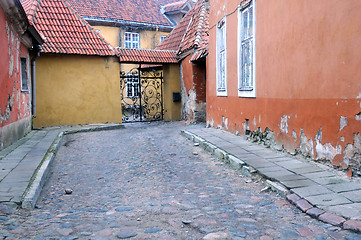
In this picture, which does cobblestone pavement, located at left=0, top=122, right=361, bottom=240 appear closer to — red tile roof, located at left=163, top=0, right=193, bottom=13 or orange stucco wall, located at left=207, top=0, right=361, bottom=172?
orange stucco wall, located at left=207, top=0, right=361, bottom=172

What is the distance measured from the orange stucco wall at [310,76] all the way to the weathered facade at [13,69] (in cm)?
557

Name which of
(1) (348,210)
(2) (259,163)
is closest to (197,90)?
(2) (259,163)

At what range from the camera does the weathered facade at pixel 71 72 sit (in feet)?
42.8

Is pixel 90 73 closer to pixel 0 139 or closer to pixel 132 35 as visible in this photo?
pixel 0 139

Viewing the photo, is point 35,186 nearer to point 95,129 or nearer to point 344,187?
point 344,187

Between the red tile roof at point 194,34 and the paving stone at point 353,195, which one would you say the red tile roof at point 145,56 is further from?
the paving stone at point 353,195

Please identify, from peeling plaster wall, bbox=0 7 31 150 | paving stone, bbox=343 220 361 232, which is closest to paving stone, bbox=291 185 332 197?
paving stone, bbox=343 220 361 232

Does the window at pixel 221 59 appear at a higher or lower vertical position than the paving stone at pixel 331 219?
higher

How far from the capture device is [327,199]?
3777mm

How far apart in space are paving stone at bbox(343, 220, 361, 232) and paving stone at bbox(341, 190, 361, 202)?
0.61 m

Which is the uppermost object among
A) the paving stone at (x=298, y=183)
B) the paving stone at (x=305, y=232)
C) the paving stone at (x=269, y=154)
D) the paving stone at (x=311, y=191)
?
the paving stone at (x=269, y=154)

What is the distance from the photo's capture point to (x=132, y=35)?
25.9 meters

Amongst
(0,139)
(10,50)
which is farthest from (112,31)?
(0,139)

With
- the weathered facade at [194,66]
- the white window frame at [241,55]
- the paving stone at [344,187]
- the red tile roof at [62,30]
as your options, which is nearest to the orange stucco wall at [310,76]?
the white window frame at [241,55]
